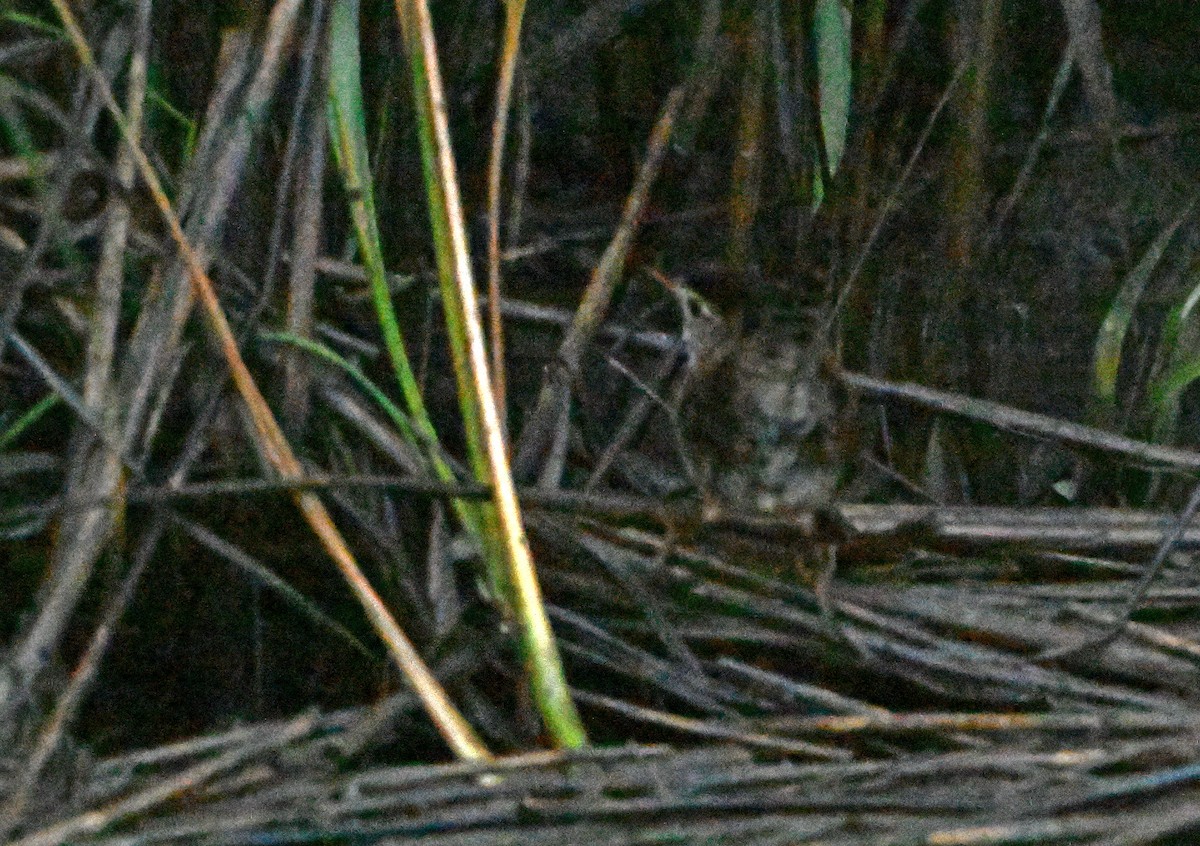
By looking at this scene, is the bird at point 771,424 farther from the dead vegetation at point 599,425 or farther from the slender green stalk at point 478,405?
the slender green stalk at point 478,405

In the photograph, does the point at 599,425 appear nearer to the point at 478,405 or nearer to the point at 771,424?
the point at 771,424

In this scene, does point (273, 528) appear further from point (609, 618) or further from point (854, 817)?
point (854, 817)

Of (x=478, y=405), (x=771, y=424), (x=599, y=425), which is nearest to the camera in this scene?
(x=478, y=405)

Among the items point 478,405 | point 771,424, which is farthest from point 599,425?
point 478,405

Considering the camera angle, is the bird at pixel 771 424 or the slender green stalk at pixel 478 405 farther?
the bird at pixel 771 424

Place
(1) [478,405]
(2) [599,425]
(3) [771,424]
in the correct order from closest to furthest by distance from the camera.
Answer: (1) [478,405]
(3) [771,424]
(2) [599,425]

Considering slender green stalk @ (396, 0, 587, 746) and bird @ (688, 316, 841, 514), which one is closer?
slender green stalk @ (396, 0, 587, 746)

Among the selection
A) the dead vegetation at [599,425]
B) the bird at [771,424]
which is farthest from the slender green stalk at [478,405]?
the bird at [771,424]

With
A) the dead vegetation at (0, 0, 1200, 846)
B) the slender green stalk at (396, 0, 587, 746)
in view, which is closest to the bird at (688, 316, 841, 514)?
the dead vegetation at (0, 0, 1200, 846)

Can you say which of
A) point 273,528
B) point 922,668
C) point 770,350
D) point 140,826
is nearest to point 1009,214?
point 770,350

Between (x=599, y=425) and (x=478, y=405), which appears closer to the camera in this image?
(x=478, y=405)

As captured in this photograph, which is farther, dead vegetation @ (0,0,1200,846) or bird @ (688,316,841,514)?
bird @ (688,316,841,514)

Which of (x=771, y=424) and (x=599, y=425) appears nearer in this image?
(x=771, y=424)

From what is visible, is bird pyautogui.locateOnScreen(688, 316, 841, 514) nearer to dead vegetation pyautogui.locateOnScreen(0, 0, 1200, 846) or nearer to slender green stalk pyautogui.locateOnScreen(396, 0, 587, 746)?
dead vegetation pyautogui.locateOnScreen(0, 0, 1200, 846)
